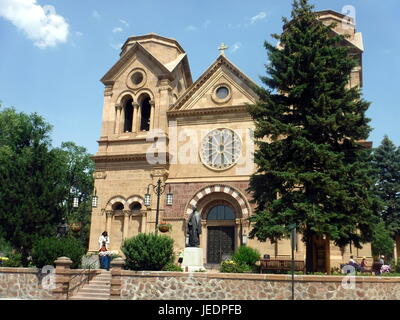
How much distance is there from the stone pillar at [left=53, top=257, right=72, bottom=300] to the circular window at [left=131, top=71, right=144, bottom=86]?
18.6 m

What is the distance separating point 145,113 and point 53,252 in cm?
1677

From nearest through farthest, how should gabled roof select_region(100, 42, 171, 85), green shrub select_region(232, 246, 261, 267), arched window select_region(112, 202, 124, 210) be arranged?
green shrub select_region(232, 246, 261, 267), arched window select_region(112, 202, 124, 210), gabled roof select_region(100, 42, 171, 85)

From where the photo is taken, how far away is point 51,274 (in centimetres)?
1783

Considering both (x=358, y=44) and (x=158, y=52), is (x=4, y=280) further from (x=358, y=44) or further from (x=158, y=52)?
(x=358, y=44)

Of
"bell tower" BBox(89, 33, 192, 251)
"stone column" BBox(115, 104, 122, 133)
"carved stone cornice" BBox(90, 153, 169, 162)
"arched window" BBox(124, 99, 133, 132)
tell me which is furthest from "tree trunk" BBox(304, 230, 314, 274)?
"arched window" BBox(124, 99, 133, 132)

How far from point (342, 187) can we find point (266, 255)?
8420 mm

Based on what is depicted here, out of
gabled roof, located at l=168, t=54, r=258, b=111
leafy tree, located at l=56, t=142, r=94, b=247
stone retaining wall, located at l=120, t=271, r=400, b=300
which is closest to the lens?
stone retaining wall, located at l=120, t=271, r=400, b=300

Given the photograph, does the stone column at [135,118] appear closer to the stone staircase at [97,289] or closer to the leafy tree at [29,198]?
the leafy tree at [29,198]

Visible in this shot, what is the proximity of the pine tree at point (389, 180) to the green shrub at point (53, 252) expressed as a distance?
112ft

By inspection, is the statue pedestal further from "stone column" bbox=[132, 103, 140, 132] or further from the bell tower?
"stone column" bbox=[132, 103, 140, 132]

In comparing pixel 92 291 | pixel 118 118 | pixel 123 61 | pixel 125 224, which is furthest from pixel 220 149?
pixel 92 291

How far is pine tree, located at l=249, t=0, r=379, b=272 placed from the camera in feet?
60.1

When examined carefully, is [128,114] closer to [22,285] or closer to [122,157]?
[122,157]
